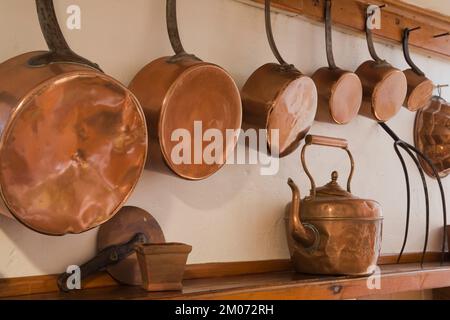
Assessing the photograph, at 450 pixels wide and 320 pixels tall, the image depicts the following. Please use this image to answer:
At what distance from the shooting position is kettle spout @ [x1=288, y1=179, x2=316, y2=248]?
61.6 inches

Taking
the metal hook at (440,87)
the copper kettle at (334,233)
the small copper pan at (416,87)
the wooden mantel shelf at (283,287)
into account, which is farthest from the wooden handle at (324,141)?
the metal hook at (440,87)

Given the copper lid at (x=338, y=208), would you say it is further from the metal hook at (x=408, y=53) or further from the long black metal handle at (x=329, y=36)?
the metal hook at (x=408, y=53)

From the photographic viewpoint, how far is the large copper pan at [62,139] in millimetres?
1082

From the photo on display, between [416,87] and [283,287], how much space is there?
1036mm

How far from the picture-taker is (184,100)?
55.3 inches

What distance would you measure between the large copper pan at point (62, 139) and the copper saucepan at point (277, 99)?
1.46 ft

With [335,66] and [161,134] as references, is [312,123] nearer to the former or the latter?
[335,66]

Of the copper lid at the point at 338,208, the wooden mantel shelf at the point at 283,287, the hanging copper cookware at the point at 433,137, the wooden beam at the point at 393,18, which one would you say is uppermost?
the wooden beam at the point at 393,18

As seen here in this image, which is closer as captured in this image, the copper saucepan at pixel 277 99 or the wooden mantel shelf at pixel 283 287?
the wooden mantel shelf at pixel 283 287

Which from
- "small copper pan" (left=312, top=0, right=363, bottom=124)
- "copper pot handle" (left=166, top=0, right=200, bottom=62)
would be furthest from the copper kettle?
"copper pot handle" (left=166, top=0, right=200, bottom=62)

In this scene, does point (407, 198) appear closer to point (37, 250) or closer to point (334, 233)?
point (334, 233)

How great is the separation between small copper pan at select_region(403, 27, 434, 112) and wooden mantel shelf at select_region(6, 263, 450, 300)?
591 mm

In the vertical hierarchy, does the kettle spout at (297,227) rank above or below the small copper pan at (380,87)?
below

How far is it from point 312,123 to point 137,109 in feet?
2.29
